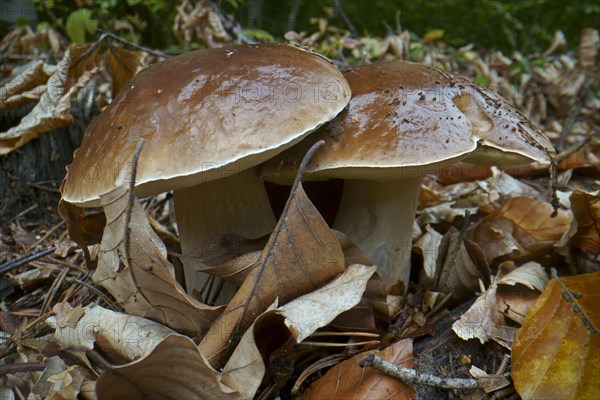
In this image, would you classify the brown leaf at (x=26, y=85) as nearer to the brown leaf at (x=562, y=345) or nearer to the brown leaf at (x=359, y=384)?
the brown leaf at (x=359, y=384)

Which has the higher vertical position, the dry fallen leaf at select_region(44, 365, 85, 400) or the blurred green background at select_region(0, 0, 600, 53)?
the dry fallen leaf at select_region(44, 365, 85, 400)

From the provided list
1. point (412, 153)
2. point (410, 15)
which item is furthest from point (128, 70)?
point (410, 15)

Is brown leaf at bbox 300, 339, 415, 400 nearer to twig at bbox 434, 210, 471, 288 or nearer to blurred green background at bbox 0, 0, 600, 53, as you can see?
twig at bbox 434, 210, 471, 288

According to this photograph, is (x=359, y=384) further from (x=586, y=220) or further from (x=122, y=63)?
(x=122, y=63)

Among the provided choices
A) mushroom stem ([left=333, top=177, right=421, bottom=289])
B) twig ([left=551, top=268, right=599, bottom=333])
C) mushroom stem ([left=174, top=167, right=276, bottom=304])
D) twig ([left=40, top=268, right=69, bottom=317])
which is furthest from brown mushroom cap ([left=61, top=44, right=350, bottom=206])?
twig ([left=551, top=268, right=599, bottom=333])

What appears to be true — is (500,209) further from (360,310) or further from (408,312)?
(360,310)
